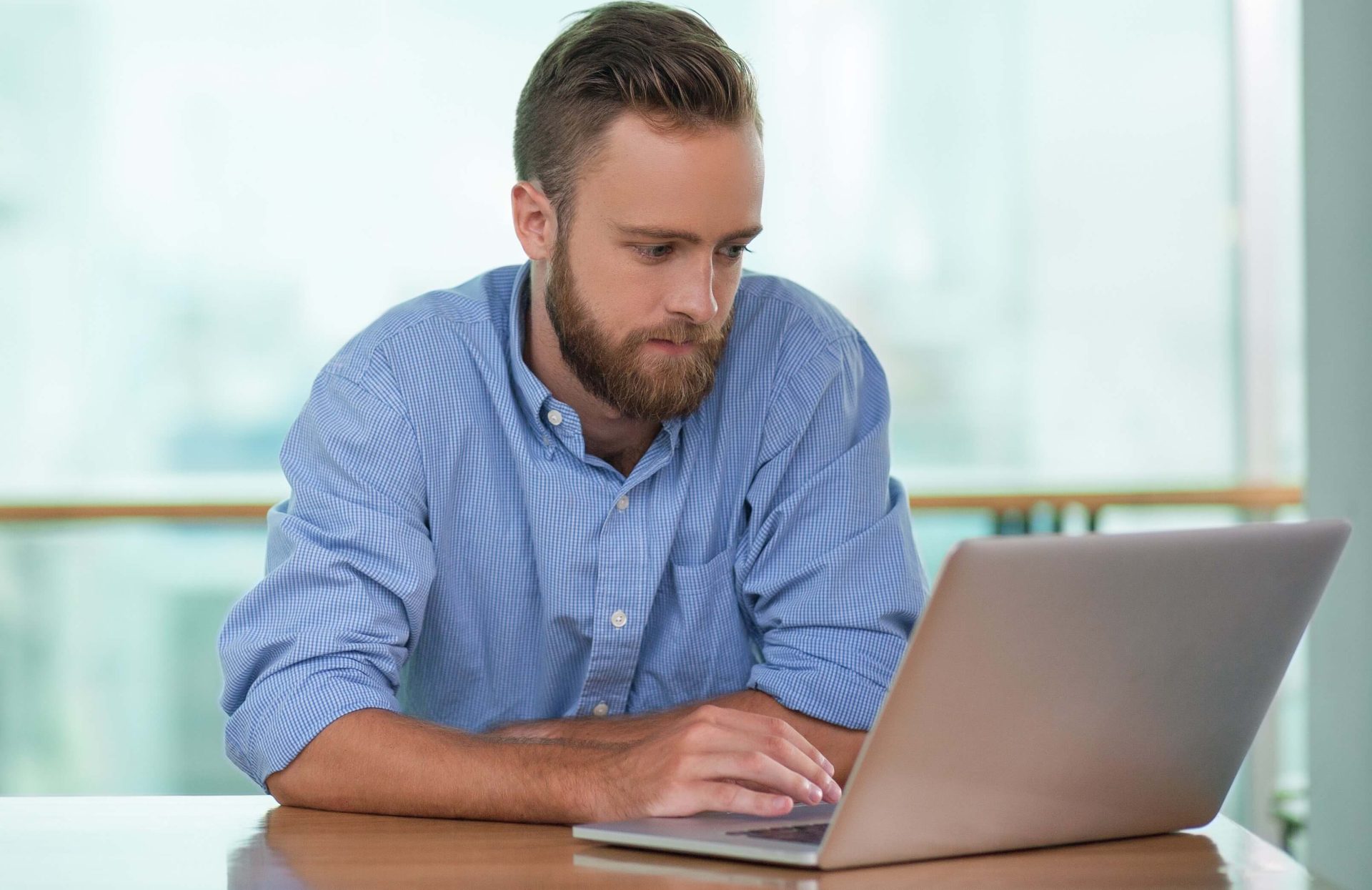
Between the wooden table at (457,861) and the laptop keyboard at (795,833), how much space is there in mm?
28

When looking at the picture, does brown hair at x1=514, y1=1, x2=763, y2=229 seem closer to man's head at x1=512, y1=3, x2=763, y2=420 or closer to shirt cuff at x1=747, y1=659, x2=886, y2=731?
man's head at x1=512, y1=3, x2=763, y2=420

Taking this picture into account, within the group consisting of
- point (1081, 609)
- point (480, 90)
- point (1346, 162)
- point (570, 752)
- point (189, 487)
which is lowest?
point (189, 487)

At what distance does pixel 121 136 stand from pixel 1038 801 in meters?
2.99

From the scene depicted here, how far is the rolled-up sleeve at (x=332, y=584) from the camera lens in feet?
4.21

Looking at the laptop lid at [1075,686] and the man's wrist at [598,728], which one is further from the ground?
the laptop lid at [1075,686]

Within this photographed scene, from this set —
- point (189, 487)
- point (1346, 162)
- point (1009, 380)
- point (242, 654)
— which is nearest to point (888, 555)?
point (242, 654)

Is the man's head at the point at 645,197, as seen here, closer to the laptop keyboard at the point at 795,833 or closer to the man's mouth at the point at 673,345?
the man's mouth at the point at 673,345

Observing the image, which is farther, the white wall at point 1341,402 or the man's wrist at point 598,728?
the white wall at point 1341,402

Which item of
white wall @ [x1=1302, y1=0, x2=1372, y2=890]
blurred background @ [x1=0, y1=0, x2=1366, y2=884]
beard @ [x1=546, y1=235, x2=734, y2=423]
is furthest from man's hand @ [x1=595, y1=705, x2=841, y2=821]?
blurred background @ [x1=0, y1=0, x2=1366, y2=884]

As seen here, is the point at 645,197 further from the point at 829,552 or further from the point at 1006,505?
the point at 1006,505

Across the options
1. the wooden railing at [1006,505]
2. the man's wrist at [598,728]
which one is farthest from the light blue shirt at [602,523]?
the wooden railing at [1006,505]

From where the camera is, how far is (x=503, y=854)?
3.21ft

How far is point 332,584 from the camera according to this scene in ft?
4.42

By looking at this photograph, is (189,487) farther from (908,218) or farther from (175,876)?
(175,876)
